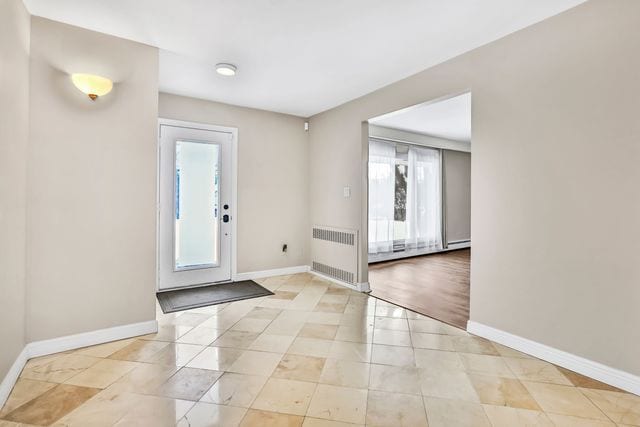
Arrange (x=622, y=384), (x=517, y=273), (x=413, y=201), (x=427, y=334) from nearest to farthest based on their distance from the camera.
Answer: (x=622, y=384) → (x=517, y=273) → (x=427, y=334) → (x=413, y=201)

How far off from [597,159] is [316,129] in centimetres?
356

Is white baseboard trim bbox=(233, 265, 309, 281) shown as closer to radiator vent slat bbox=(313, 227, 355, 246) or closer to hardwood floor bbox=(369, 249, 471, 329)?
radiator vent slat bbox=(313, 227, 355, 246)

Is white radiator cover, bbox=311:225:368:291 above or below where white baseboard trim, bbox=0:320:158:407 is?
above

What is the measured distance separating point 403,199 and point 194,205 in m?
4.23

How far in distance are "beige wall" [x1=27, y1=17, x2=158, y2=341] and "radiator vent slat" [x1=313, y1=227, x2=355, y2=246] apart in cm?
240

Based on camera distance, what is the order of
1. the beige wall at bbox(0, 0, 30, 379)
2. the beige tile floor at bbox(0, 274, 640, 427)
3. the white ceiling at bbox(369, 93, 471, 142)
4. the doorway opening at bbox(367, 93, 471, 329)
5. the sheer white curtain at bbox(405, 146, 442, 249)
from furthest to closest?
the sheer white curtain at bbox(405, 146, 442, 249), the doorway opening at bbox(367, 93, 471, 329), the white ceiling at bbox(369, 93, 471, 142), the beige wall at bbox(0, 0, 30, 379), the beige tile floor at bbox(0, 274, 640, 427)

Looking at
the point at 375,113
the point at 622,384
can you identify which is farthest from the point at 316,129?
the point at 622,384

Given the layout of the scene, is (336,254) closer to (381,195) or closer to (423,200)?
(381,195)

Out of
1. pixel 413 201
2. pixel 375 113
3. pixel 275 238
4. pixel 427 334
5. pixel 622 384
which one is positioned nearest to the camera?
pixel 622 384

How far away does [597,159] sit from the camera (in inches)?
85.0

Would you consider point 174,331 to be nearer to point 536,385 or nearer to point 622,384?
point 536,385

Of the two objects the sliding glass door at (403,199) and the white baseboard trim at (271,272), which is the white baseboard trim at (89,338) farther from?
the sliding glass door at (403,199)

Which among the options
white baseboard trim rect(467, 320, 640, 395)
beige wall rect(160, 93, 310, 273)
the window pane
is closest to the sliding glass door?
beige wall rect(160, 93, 310, 273)

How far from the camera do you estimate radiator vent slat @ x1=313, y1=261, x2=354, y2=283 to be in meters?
4.40
